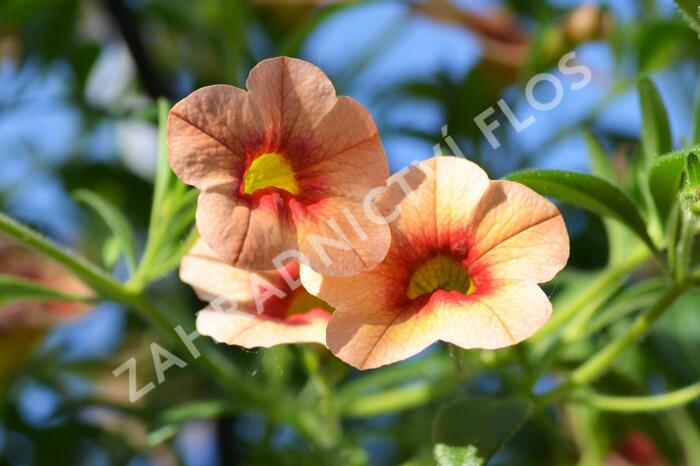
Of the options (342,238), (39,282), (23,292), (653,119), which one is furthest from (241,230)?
(39,282)

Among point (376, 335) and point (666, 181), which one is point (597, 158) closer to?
point (666, 181)

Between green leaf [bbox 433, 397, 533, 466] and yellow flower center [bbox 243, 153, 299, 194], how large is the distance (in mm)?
256

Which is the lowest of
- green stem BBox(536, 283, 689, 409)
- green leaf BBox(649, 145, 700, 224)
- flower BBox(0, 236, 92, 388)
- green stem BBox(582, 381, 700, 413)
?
green stem BBox(582, 381, 700, 413)

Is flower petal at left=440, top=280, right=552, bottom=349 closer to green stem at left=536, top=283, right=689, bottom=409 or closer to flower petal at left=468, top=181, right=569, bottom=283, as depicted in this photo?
flower petal at left=468, top=181, right=569, bottom=283

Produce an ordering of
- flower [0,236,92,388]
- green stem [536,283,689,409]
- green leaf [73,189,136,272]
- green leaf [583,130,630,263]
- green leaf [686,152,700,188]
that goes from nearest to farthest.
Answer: green leaf [686,152,700,188]
green stem [536,283,689,409]
green leaf [73,189,136,272]
green leaf [583,130,630,263]
flower [0,236,92,388]

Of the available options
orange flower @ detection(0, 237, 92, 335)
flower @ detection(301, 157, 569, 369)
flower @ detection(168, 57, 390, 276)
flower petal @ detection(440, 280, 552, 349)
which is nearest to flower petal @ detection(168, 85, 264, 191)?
flower @ detection(168, 57, 390, 276)

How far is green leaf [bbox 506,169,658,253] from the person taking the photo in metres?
0.93

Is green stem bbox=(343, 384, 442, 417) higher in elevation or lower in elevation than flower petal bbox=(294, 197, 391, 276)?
lower

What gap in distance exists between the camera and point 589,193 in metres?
0.98

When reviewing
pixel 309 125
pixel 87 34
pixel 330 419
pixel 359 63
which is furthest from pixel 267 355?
pixel 87 34

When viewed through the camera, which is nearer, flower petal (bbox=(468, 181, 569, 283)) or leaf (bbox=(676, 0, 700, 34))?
flower petal (bbox=(468, 181, 569, 283))

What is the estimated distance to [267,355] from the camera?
1.36m

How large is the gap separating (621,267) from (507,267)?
1.09ft

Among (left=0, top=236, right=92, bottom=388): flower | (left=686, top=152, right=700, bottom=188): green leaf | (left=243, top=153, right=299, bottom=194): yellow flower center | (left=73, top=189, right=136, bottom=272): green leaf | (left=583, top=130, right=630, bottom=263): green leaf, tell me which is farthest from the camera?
(left=0, top=236, right=92, bottom=388): flower
